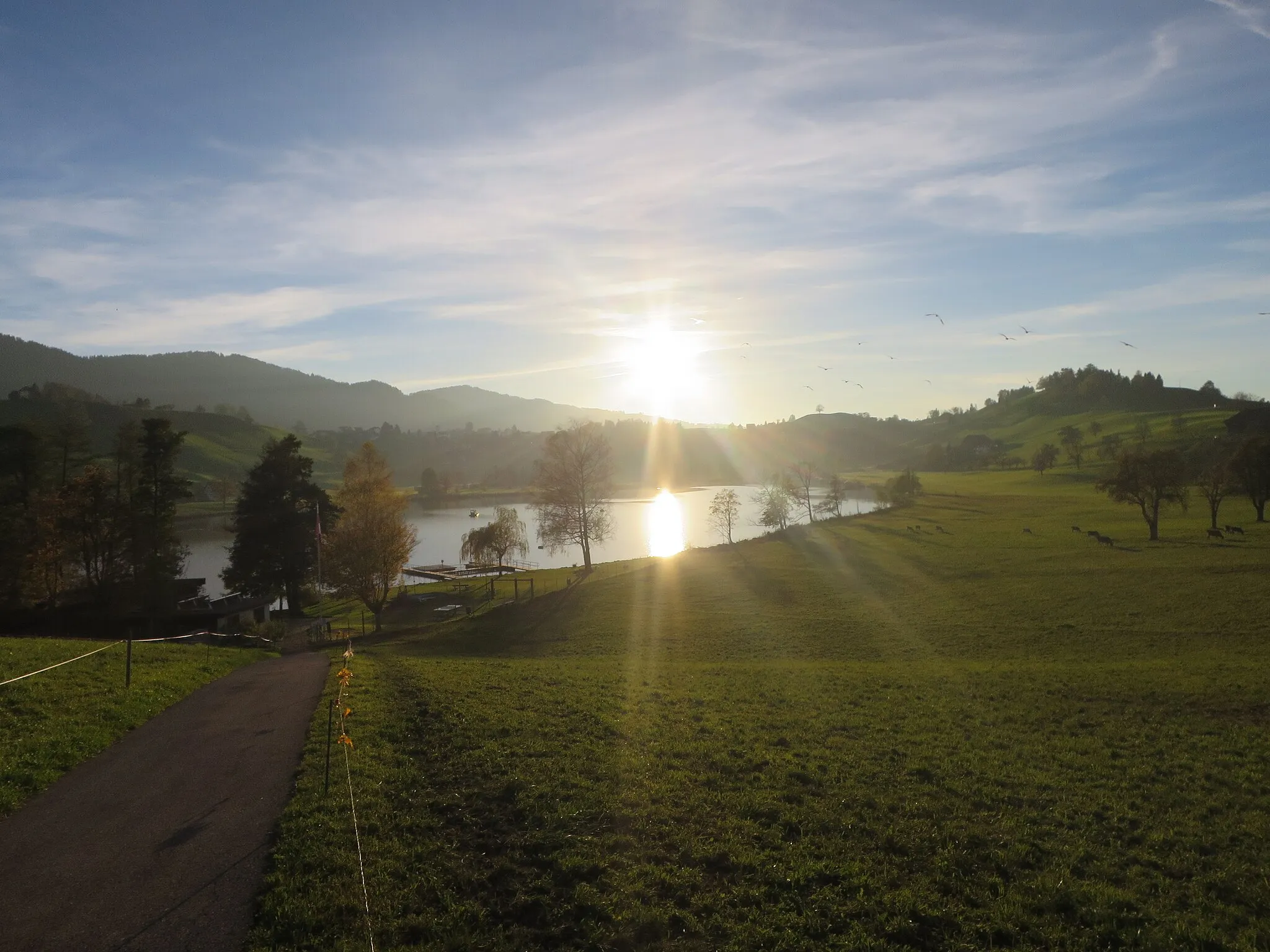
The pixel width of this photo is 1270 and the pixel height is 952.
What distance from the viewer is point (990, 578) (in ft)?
145

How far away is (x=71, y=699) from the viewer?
14.1 meters

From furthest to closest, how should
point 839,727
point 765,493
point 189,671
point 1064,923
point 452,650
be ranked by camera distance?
point 765,493, point 452,650, point 189,671, point 839,727, point 1064,923

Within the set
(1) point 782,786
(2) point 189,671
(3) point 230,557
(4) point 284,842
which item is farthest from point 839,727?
(3) point 230,557

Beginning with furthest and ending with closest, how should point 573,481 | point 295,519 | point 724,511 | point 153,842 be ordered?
point 724,511, point 573,481, point 295,519, point 153,842

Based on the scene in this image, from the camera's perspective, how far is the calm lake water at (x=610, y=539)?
82.7m

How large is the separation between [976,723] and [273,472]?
143ft

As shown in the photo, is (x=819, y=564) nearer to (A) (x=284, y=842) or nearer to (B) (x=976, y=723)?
(B) (x=976, y=723)

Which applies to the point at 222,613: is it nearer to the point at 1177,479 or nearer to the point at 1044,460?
the point at 1177,479

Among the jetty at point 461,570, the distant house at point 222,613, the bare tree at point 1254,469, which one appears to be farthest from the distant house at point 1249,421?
the distant house at point 222,613

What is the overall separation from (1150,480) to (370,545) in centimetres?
6022

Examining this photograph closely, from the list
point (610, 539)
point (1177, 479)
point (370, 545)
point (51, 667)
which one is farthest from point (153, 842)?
point (610, 539)

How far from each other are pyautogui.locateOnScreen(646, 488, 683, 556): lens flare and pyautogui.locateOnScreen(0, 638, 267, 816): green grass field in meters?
51.5

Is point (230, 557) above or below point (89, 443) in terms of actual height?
below

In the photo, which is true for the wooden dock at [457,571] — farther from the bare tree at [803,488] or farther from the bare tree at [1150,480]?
the bare tree at [1150,480]
